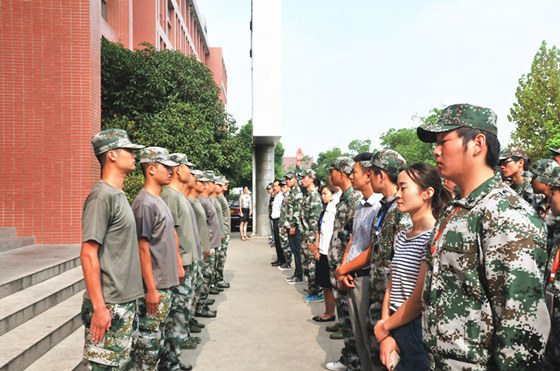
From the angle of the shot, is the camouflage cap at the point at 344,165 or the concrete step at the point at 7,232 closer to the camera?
the camouflage cap at the point at 344,165

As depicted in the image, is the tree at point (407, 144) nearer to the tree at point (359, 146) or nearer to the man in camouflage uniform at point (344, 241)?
the tree at point (359, 146)

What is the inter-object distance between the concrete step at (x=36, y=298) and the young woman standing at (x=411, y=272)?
3915 mm

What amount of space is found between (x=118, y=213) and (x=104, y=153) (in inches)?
18.7

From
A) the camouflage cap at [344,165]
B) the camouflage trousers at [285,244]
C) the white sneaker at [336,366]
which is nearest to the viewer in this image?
the white sneaker at [336,366]

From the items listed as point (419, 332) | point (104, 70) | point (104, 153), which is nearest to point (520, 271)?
point (419, 332)

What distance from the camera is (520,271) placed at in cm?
156

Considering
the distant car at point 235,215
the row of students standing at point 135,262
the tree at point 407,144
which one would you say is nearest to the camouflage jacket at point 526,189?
the row of students standing at point 135,262

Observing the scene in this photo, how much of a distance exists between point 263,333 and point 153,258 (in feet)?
9.01

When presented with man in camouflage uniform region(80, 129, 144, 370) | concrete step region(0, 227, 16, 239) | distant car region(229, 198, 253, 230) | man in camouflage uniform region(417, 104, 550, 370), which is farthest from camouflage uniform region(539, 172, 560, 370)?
distant car region(229, 198, 253, 230)

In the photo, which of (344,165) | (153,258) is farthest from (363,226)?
(153,258)

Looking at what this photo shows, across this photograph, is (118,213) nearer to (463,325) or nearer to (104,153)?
(104,153)

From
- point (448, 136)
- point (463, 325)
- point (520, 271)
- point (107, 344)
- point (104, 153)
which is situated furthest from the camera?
point (104, 153)

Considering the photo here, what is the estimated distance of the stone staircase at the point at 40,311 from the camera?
4156mm

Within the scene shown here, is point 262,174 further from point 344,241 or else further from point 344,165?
point 344,241
